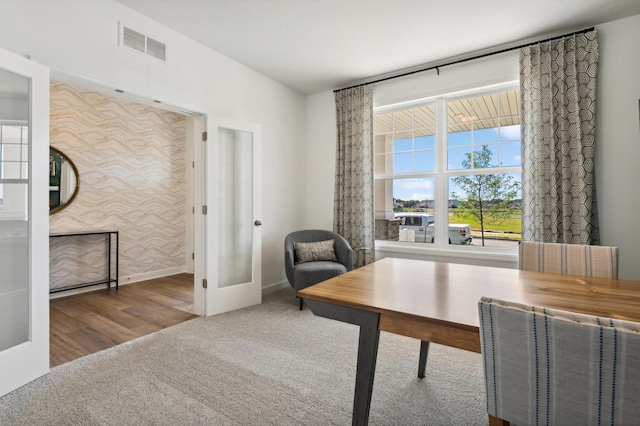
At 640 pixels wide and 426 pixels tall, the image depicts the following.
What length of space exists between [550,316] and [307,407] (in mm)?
1418

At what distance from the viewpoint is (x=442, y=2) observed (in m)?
2.52

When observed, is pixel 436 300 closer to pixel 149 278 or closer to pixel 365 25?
pixel 365 25

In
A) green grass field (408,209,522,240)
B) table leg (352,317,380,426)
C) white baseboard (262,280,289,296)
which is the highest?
green grass field (408,209,522,240)

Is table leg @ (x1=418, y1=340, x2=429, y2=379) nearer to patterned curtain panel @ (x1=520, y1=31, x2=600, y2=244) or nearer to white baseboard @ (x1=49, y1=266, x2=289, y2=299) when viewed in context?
patterned curtain panel @ (x1=520, y1=31, x2=600, y2=244)

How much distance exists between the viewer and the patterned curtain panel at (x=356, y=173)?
402 cm

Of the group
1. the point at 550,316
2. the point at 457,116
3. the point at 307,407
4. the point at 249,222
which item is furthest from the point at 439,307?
the point at 457,116

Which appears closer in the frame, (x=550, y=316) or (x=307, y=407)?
(x=550, y=316)

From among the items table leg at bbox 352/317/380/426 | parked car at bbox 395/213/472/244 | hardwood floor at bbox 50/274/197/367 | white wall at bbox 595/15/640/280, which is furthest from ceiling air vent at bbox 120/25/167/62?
white wall at bbox 595/15/640/280

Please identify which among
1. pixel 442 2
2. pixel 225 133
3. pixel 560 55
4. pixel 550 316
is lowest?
pixel 550 316

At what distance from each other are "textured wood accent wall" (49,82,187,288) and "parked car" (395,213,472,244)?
360cm

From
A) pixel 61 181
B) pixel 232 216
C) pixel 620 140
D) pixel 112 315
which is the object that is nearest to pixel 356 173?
pixel 232 216

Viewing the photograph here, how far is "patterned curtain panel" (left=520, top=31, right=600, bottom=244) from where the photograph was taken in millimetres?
2793

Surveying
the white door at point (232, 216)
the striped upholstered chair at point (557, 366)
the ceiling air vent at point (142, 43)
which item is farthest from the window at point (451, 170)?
the striped upholstered chair at point (557, 366)

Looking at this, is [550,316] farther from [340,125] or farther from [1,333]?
[340,125]
